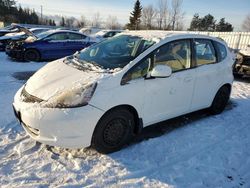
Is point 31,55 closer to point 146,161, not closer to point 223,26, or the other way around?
point 146,161

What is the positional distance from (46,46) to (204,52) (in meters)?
8.99

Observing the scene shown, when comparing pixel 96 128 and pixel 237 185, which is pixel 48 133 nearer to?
pixel 96 128

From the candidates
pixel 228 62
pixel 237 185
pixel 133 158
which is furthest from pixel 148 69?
pixel 228 62

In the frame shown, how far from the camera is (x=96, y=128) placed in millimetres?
3773

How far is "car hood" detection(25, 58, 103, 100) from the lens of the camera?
378 centimetres

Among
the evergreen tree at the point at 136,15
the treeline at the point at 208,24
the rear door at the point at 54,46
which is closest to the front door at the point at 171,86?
the rear door at the point at 54,46

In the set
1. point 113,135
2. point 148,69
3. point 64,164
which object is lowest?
point 64,164

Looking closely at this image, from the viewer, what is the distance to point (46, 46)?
12.7m

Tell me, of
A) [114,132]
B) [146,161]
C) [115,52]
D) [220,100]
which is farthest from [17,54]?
[146,161]

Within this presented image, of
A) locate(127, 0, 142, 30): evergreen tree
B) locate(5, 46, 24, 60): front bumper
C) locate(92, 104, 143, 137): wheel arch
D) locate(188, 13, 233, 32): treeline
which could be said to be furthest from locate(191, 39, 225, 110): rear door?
locate(188, 13, 233, 32): treeline

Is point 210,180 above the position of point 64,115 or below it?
below

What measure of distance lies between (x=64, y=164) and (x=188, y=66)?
260 centimetres

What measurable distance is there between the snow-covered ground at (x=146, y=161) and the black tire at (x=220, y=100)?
66 centimetres

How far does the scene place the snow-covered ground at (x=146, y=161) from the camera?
11.5 ft
